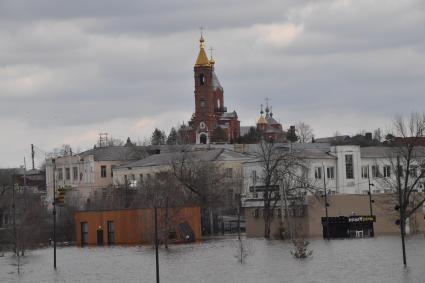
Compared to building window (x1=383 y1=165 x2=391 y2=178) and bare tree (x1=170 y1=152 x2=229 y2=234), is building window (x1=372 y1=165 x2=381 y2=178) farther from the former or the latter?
bare tree (x1=170 y1=152 x2=229 y2=234)

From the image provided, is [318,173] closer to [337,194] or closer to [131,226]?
[337,194]

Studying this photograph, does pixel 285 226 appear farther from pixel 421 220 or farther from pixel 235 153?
pixel 235 153

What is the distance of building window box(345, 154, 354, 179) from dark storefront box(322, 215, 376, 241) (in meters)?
29.7

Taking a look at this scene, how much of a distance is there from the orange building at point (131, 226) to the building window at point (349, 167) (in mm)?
30078

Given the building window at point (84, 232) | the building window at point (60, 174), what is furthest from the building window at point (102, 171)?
the building window at point (84, 232)

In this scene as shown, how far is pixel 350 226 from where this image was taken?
104562mm

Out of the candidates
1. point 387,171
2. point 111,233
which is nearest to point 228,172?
point 387,171

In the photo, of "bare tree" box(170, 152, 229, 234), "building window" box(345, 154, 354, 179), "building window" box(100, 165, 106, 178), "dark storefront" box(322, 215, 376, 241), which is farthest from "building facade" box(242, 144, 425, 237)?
"building window" box(100, 165, 106, 178)

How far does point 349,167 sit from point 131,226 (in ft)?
115

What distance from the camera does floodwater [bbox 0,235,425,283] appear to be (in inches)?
2270

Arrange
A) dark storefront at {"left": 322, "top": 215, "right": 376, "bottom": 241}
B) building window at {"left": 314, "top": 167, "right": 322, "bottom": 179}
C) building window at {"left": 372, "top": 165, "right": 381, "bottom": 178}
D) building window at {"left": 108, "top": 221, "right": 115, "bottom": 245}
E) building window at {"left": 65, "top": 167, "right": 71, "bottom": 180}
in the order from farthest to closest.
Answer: building window at {"left": 65, "top": 167, "right": 71, "bottom": 180} < building window at {"left": 372, "top": 165, "right": 381, "bottom": 178} < building window at {"left": 314, "top": 167, "right": 322, "bottom": 179} < building window at {"left": 108, "top": 221, "right": 115, "bottom": 245} < dark storefront at {"left": 322, "top": 215, "right": 376, "bottom": 241}

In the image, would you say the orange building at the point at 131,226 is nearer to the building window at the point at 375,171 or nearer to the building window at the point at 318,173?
the building window at the point at 318,173

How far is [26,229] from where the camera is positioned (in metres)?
96.3

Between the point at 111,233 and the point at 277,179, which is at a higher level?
the point at 277,179
